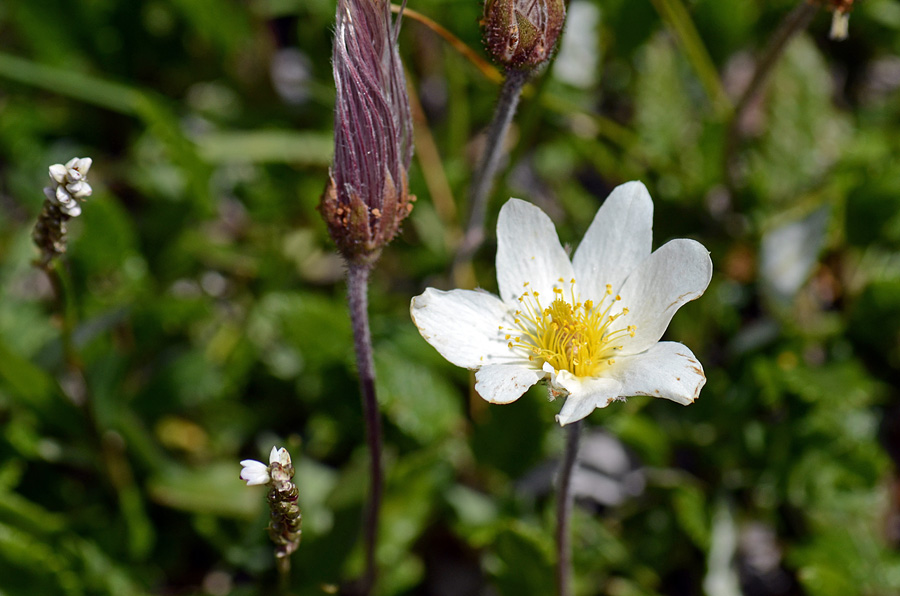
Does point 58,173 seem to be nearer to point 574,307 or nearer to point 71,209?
point 71,209

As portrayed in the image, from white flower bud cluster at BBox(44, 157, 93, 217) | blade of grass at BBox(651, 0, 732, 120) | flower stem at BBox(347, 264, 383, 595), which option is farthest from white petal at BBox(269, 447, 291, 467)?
blade of grass at BBox(651, 0, 732, 120)

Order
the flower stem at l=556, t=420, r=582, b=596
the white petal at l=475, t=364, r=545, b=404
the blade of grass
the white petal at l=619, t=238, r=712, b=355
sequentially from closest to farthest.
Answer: the white petal at l=475, t=364, r=545, b=404 < the white petal at l=619, t=238, r=712, b=355 < the flower stem at l=556, t=420, r=582, b=596 < the blade of grass

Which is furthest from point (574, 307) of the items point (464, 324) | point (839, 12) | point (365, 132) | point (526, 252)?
point (839, 12)

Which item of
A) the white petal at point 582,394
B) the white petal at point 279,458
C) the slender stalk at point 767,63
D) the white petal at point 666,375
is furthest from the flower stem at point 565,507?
the slender stalk at point 767,63

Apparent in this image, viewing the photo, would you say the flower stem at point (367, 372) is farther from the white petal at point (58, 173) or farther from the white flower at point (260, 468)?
the white petal at point (58, 173)

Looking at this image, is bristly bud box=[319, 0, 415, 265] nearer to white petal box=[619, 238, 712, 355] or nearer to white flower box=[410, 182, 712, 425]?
white flower box=[410, 182, 712, 425]

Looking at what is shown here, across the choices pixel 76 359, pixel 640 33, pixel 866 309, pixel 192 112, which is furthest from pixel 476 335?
pixel 192 112

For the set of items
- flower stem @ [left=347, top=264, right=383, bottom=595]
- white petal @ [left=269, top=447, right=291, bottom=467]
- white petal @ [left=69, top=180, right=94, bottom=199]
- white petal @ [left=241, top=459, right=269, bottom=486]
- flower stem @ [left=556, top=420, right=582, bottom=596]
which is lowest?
white petal @ [left=241, top=459, right=269, bottom=486]
